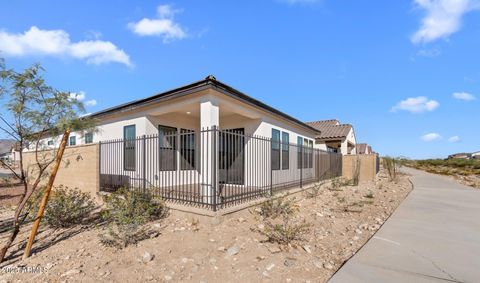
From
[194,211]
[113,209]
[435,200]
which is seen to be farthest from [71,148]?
[435,200]

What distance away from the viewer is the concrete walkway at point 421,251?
3.63 metres

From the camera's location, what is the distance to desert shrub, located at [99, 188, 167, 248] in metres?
5.01

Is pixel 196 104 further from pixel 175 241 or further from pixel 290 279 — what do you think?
pixel 290 279

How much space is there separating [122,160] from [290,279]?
26.5ft

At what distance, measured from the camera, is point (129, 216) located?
5.90m

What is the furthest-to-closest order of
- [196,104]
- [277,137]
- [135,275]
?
1. [277,137]
2. [196,104]
3. [135,275]

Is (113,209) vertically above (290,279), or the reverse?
(113,209)

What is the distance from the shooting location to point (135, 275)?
3938 mm

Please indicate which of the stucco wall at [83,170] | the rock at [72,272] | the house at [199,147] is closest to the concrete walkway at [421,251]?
the house at [199,147]

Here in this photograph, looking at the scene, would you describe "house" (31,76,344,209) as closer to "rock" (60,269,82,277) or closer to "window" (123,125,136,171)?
"window" (123,125,136,171)

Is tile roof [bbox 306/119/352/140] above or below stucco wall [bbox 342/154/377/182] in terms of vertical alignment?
above

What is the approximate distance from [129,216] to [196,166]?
4300 millimetres

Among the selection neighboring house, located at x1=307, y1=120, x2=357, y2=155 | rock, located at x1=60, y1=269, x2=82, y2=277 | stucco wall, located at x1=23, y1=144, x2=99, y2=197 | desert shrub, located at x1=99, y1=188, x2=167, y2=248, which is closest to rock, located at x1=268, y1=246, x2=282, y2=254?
desert shrub, located at x1=99, y1=188, x2=167, y2=248

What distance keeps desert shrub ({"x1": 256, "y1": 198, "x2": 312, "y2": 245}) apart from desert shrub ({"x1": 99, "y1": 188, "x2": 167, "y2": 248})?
2561 millimetres
